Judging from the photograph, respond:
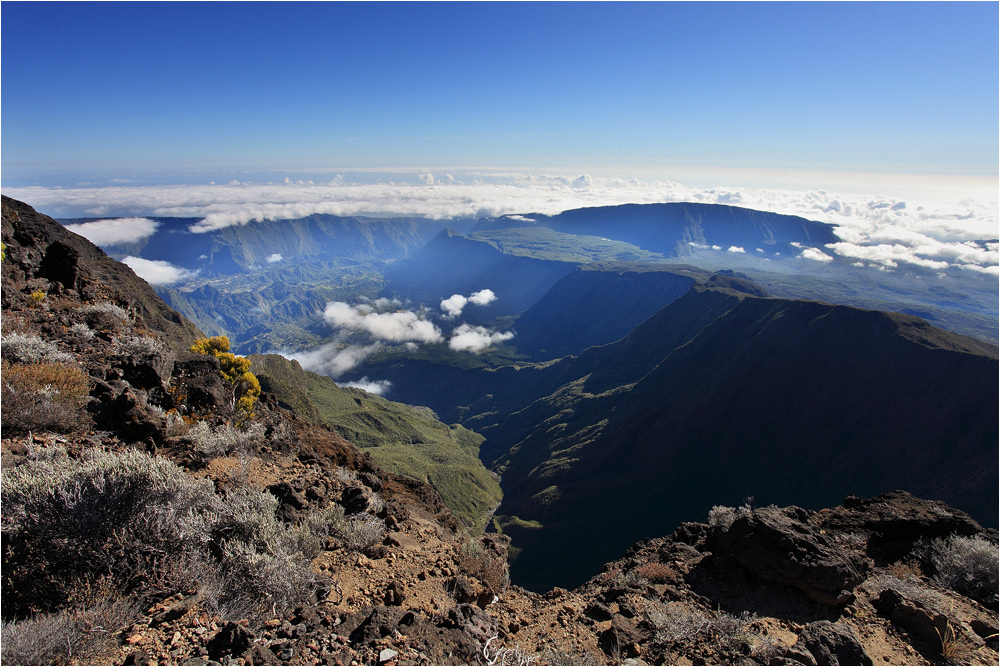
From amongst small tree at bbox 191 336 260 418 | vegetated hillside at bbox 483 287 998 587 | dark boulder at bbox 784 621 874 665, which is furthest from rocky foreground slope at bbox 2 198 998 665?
vegetated hillside at bbox 483 287 998 587

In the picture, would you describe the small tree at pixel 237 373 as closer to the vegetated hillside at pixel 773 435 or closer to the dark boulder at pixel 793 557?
the dark boulder at pixel 793 557

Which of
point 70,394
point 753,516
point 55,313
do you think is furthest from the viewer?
point 55,313

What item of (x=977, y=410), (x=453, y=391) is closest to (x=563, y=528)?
(x=977, y=410)

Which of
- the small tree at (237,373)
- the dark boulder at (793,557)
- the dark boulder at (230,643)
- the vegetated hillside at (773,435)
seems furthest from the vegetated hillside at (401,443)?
the dark boulder at (230,643)

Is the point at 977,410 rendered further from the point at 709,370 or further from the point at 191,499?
the point at 191,499

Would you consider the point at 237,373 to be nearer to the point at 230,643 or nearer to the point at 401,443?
the point at 230,643

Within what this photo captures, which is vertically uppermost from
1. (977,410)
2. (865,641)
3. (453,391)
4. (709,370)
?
(865,641)

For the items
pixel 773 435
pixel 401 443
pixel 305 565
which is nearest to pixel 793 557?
pixel 305 565
